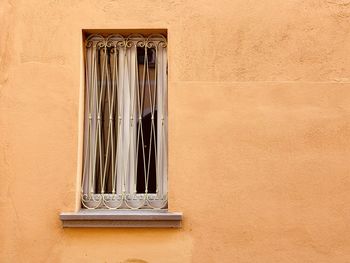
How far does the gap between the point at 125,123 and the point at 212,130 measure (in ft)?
3.25

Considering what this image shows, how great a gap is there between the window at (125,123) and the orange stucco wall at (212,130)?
0.25 metres

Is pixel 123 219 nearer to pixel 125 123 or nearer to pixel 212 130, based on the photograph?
pixel 125 123

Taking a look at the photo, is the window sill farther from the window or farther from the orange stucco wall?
the window

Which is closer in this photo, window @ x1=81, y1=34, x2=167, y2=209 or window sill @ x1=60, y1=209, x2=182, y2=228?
window sill @ x1=60, y1=209, x2=182, y2=228

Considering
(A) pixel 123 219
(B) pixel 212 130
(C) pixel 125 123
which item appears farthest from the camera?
Answer: (C) pixel 125 123

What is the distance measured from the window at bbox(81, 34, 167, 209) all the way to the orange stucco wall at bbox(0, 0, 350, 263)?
250 millimetres

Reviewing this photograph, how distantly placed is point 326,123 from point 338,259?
1414mm

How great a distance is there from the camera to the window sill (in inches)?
205

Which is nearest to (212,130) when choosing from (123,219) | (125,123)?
(125,123)

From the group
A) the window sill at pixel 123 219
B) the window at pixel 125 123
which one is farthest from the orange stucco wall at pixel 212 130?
the window at pixel 125 123

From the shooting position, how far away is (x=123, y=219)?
5.23m

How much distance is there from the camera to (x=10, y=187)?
5344mm

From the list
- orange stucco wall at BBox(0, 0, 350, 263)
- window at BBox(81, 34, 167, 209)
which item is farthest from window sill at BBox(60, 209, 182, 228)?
window at BBox(81, 34, 167, 209)

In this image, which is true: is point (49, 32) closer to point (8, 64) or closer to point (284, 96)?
point (8, 64)
